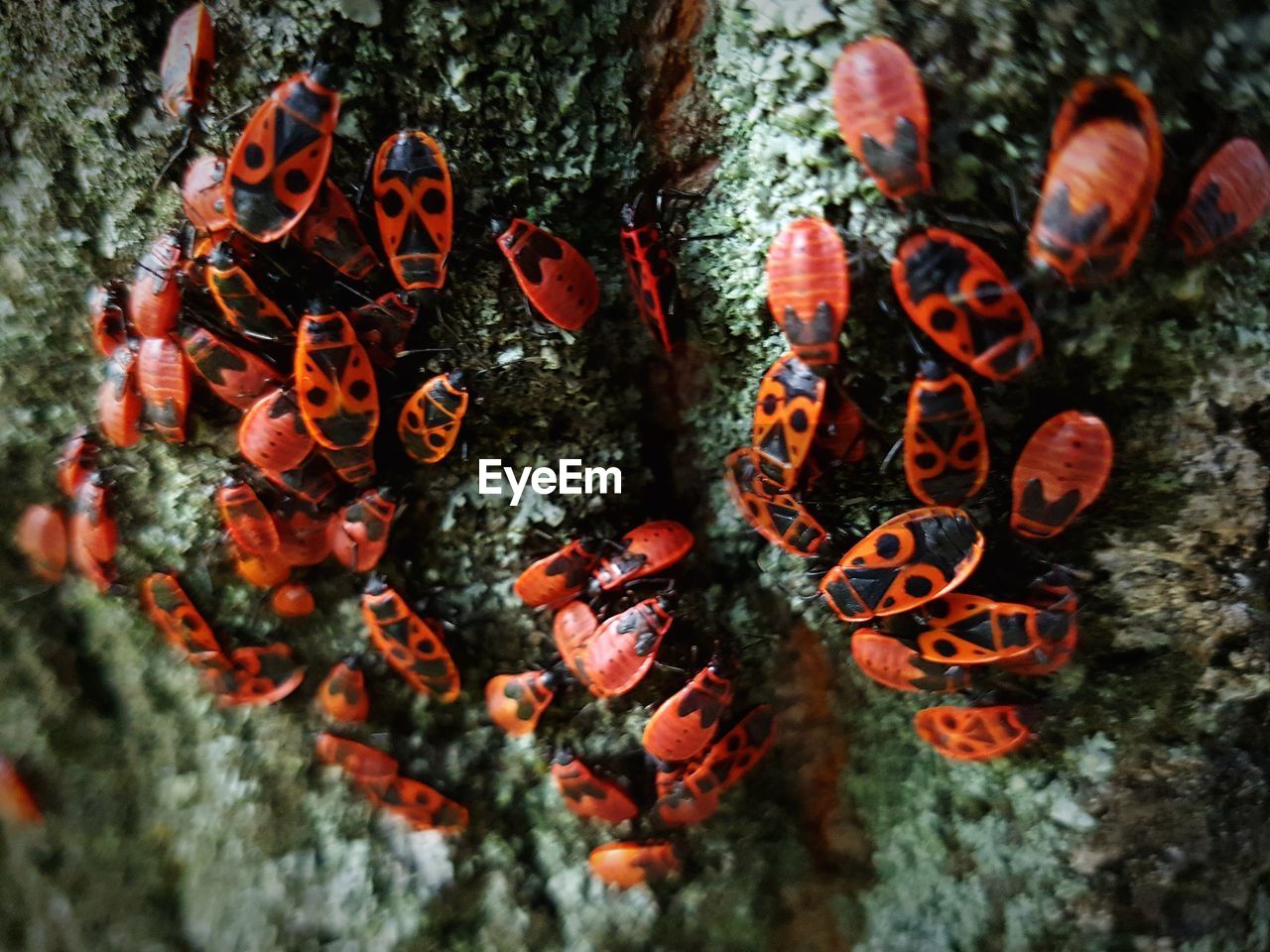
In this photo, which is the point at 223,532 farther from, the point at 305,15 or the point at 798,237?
the point at 798,237

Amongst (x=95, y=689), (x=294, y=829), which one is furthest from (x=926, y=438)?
(x=95, y=689)

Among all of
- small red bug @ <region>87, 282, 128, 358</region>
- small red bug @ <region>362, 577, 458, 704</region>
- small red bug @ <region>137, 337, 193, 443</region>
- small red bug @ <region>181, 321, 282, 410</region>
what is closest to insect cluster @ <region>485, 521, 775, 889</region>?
small red bug @ <region>362, 577, 458, 704</region>

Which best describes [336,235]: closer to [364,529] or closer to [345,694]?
[364,529]

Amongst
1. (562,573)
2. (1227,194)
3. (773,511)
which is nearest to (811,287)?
(773,511)

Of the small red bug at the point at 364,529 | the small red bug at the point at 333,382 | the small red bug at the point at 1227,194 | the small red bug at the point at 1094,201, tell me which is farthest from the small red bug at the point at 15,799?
the small red bug at the point at 1227,194

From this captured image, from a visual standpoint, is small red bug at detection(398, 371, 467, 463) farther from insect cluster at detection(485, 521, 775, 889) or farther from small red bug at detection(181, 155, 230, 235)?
small red bug at detection(181, 155, 230, 235)

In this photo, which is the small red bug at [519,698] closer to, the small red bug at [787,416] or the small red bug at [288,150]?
the small red bug at [787,416]
